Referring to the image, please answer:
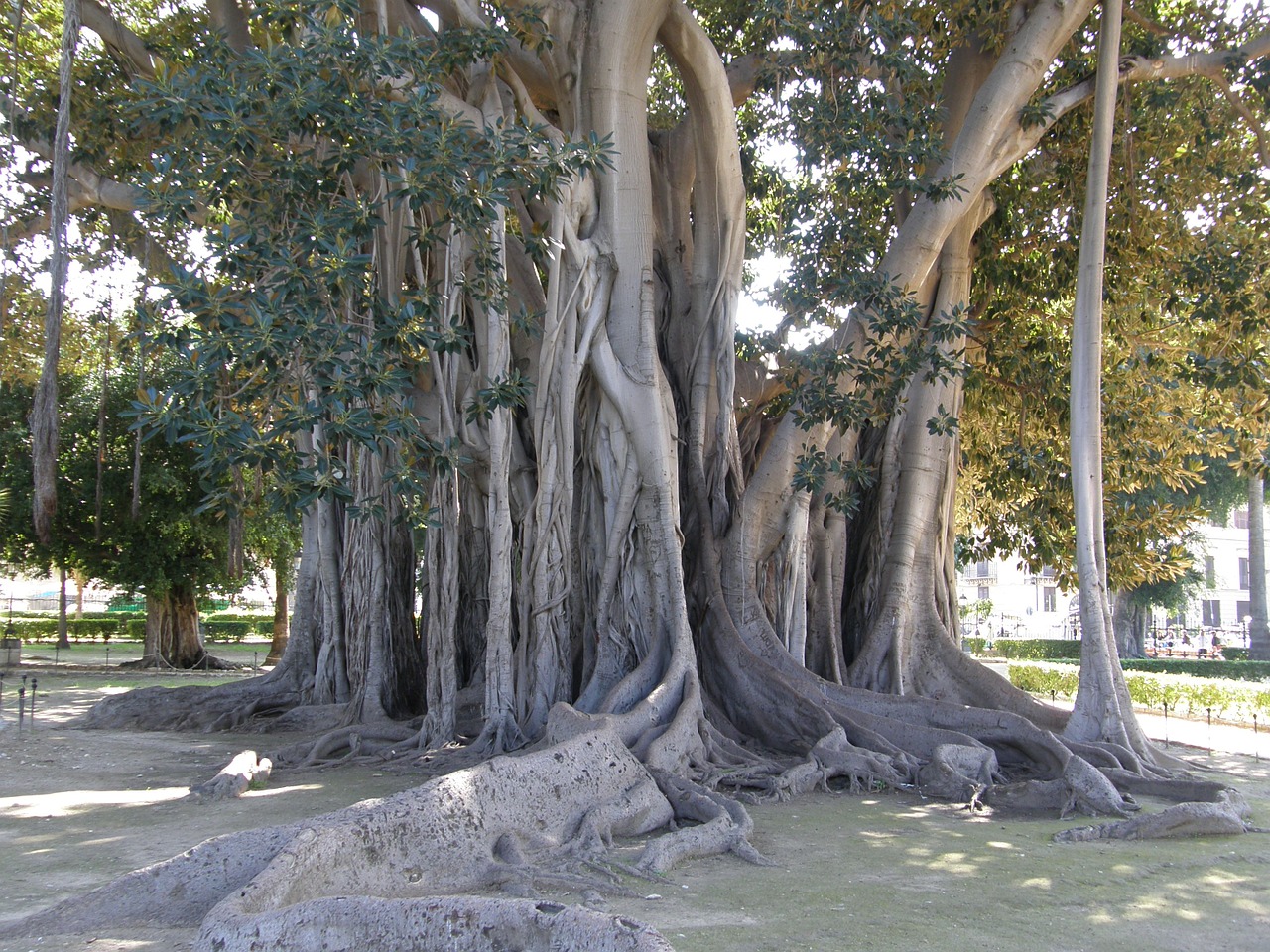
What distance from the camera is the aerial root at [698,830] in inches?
184

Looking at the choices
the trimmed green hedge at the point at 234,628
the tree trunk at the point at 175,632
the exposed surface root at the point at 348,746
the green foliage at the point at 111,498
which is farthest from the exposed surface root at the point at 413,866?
the trimmed green hedge at the point at 234,628

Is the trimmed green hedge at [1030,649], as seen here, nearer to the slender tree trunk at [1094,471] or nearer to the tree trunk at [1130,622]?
the tree trunk at [1130,622]

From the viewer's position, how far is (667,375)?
895 cm

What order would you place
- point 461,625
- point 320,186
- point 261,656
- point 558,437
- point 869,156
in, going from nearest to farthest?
point 320,186, point 558,437, point 869,156, point 461,625, point 261,656

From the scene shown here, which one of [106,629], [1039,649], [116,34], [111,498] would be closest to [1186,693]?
[116,34]

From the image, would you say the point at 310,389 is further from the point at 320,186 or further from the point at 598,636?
the point at 598,636

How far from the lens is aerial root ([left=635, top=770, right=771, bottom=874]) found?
15.3 feet

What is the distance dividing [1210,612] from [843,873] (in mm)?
46093

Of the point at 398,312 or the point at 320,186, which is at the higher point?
the point at 320,186

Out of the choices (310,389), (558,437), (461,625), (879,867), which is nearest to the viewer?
(879,867)

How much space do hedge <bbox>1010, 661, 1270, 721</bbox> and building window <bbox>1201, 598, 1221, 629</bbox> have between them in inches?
1291

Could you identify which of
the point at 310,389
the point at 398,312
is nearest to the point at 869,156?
the point at 398,312

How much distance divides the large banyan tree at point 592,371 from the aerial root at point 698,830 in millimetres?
24

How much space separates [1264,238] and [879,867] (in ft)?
24.5
